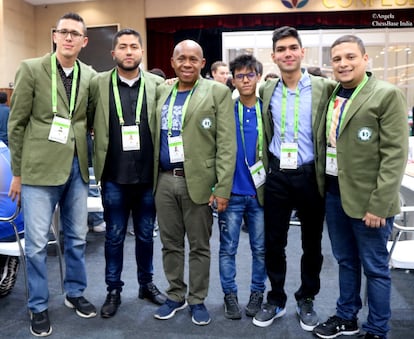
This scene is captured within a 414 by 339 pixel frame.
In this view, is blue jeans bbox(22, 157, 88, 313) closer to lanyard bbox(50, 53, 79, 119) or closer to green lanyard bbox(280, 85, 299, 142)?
lanyard bbox(50, 53, 79, 119)

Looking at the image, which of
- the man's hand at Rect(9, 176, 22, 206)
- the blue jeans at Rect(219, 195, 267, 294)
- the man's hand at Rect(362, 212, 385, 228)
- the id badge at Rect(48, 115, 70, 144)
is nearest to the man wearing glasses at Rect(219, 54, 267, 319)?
the blue jeans at Rect(219, 195, 267, 294)

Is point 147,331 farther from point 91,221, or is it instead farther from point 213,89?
point 91,221

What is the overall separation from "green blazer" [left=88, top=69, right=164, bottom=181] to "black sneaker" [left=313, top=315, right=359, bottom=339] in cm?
134

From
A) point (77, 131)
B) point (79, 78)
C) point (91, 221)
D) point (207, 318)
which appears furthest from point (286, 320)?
point (91, 221)

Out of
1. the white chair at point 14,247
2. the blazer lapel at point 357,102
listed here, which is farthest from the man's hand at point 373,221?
the white chair at point 14,247

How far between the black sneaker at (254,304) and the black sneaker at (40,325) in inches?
42.2

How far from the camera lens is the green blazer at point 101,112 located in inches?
87.6

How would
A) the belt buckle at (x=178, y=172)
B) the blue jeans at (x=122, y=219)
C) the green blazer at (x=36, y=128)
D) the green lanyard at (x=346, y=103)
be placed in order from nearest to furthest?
the green lanyard at (x=346, y=103) → the green blazer at (x=36, y=128) → the belt buckle at (x=178, y=172) → the blue jeans at (x=122, y=219)

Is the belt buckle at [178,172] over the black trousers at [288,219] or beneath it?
over

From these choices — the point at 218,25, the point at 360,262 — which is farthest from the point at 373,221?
the point at 218,25

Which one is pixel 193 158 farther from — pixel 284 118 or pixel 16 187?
pixel 16 187

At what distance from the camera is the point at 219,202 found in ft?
7.14

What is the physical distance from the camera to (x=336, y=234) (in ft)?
6.81

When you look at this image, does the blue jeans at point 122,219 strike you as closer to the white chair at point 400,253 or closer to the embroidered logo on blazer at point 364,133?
the embroidered logo on blazer at point 364,133
